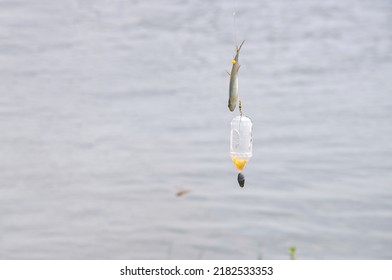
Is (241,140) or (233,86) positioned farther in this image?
(241,140)

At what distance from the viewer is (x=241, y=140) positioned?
2.21m

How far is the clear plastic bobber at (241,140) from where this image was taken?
2.08 meters

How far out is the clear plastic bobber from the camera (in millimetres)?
2078

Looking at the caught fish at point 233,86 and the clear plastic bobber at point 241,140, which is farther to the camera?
the clear plastic bobber at point 241,140

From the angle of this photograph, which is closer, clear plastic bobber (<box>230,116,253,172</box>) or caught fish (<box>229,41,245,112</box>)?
caught fish (<box>229,41,245,112</box>)

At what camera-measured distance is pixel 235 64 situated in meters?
1.87
